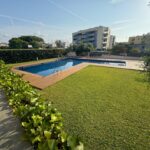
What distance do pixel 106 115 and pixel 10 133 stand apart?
351 cm

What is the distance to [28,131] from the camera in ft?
10.1

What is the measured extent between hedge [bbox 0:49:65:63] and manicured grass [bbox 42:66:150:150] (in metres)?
13.2

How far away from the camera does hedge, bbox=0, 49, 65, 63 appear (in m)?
18.6

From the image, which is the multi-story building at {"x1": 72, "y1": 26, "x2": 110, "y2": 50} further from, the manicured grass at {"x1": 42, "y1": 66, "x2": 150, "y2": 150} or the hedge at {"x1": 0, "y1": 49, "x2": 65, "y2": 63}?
the manicured grass at {"x1": 42, "y1": 66, "x2": 150, "y2": 150}

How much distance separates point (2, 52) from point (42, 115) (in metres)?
17.7

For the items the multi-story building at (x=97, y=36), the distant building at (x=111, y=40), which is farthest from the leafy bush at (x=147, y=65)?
the distant building at (x=111, y=40)

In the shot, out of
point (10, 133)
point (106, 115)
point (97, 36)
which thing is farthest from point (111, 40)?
point (10, 133)

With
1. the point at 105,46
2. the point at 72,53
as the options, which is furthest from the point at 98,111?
the point at 105,46

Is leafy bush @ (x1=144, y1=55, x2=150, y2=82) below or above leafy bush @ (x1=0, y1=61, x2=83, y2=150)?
above

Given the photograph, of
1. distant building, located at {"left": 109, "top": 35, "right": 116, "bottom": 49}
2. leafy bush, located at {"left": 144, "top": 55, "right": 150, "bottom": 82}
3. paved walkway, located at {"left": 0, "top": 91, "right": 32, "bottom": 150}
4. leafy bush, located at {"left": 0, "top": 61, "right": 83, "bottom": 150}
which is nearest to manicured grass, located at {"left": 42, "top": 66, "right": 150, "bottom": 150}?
leafy bush, located at {"left": 144, "top": 55, "right": 150, "bottom": 82}

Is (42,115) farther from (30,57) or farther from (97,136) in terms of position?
(30,57)

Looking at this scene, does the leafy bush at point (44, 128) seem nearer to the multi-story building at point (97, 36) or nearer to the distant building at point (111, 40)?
the multi-story building at point (97, 36)

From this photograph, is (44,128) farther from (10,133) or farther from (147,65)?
(147,65)

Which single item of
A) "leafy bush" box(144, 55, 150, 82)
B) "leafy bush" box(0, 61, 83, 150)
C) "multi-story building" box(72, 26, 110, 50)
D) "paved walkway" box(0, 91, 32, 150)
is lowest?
"paved walkway" box(0, 91, 32, 150)
